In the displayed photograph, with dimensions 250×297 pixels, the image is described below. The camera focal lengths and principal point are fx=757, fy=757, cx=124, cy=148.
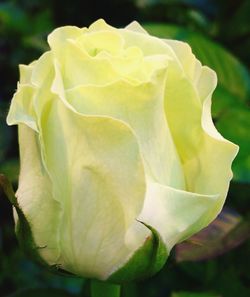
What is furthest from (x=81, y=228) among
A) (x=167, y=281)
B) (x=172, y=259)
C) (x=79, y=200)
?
(x=167, y=281)

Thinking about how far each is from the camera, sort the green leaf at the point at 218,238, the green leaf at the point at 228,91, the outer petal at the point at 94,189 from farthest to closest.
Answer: the green leaf at the point at 228,91
the green leaf at the point at 218,238
the outer petal at the point at 94,189

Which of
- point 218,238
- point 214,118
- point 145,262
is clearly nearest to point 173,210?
point 145,262

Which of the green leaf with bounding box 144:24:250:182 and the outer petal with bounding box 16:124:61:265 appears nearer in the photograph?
the outer petal with bounding box 16:124:61:265

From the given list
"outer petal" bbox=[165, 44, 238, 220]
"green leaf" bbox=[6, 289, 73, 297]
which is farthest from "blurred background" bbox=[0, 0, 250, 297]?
"outer petal" bbox=[165, 44, 238, 220]

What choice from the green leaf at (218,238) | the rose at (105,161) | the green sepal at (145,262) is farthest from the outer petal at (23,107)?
the green leaf at (218,238)

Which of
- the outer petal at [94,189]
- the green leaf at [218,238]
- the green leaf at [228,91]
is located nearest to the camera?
the outer petal at [94,189]

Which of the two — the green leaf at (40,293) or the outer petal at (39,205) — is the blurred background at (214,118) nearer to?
the green leaf at (40,293)

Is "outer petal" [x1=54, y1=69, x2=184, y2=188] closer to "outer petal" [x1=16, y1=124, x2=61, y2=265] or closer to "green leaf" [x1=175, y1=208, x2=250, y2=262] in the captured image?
"outer petal" [x1=16, y1=124, x2=61, y2=265]
